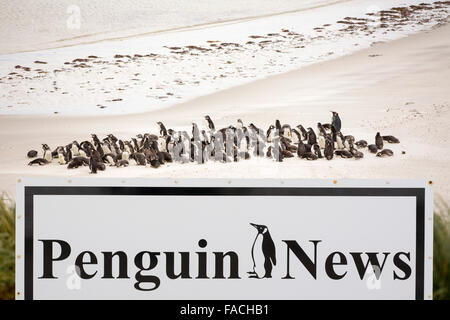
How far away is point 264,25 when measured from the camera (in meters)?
8.80

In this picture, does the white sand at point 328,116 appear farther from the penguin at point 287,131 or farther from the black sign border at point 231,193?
the black sign border at point 231,193

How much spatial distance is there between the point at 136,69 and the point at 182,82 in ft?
2.37

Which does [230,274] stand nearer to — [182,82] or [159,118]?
[159,118]

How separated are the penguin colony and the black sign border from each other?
2.08 metres

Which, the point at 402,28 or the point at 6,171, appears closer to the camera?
the point at 6,171

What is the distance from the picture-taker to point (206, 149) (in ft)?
11.5

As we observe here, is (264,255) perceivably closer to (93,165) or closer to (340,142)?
(93,165)

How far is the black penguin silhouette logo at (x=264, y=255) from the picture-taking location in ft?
3.94

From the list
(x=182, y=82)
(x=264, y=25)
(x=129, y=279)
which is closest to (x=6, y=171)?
(x=129, y=279)

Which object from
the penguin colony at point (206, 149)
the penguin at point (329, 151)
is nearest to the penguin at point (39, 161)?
the penguin colony at point (206, 149)

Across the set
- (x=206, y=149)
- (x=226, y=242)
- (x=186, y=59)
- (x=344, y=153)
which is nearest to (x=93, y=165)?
(x=206, y=149)

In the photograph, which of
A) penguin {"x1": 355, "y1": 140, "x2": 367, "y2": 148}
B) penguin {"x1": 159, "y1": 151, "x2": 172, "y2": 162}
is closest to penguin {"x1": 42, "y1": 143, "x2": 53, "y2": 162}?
penguin {"x1": 159, "y1": 151, "x2": 172, "y2": 162}

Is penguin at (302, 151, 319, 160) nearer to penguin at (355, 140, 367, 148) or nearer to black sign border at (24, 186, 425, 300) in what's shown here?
penguin at (355, 140, 367, 148)

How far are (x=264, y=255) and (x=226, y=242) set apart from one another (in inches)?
3.7
